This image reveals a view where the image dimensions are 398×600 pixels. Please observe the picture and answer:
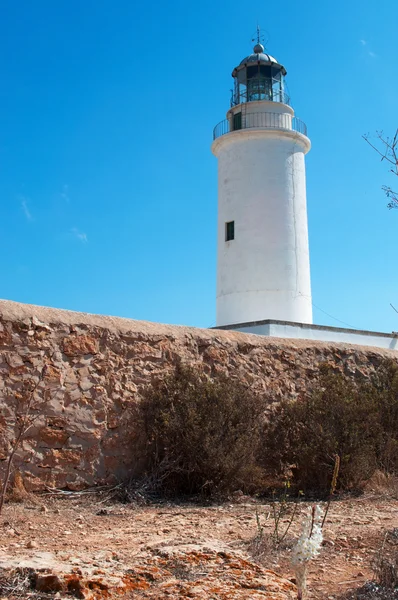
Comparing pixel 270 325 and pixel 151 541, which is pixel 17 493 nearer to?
pixel 151 541

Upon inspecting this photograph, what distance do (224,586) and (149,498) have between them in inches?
122

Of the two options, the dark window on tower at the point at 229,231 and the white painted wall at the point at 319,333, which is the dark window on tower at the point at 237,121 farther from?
the white painted wall at the point at 319,333

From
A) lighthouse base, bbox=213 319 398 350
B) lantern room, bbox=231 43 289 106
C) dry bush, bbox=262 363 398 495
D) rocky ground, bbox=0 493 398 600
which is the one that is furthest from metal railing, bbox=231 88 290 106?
rocky ground, bbox=0 493 398 600

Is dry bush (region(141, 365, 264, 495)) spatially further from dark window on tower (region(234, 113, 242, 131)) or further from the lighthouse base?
dark window on tower (region(234, 113, 242, 131))

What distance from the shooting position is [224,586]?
3543mm

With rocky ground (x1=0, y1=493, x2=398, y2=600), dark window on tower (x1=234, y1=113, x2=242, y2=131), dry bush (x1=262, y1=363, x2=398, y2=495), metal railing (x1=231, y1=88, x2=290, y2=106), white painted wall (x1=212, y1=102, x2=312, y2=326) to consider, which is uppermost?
metal railing (x1=231, y1=88, x2=290, y2=106)

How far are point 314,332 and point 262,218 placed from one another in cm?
370

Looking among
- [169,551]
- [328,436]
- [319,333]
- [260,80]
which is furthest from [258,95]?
[169,551]

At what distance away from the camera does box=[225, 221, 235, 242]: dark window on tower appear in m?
17.8

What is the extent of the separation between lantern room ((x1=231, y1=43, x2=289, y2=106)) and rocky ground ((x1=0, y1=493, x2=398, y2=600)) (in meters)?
15.1

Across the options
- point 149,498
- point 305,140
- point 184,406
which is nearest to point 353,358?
point 184,406

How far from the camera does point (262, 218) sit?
→ 1742 cm

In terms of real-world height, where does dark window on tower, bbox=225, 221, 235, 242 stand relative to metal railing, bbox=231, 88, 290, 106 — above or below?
below


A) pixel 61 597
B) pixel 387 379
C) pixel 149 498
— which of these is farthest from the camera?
pixel 387 379
